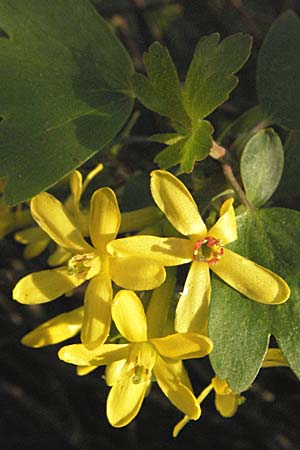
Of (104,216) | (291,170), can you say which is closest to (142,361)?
(104,216)

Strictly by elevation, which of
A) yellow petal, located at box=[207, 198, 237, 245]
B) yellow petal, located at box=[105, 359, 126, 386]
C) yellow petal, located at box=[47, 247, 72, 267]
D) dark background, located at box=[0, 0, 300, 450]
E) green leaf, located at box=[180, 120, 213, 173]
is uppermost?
green leaf, located at box=[180, 120, 213, 173]

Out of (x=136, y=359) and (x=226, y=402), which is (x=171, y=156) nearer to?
(x=136, y=359)

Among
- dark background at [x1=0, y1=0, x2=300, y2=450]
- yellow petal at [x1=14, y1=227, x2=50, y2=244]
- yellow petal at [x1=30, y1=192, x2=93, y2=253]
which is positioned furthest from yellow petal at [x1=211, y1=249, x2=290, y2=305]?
dark background at [x1=0, y1=0, x2=300, y2=450]

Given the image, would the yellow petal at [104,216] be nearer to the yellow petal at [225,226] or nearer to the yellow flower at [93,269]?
the yellow flower at [93,269]

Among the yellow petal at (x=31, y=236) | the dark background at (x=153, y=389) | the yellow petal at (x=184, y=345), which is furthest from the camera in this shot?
the dark background at (x=153, y=389)

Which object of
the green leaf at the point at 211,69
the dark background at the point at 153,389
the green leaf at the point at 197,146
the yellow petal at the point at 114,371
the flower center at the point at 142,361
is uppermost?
the green leaf at the point at 211,69

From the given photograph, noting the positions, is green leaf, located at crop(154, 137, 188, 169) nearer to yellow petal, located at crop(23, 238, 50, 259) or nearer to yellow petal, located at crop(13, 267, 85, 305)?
yellow petal, located at crop(13, 267, 85, 305)

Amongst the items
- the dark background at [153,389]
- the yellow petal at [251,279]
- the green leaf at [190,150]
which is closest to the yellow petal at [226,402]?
the yellow petal at [251,279]

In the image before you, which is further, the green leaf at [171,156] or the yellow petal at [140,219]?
the yellow petal at [140,219]
